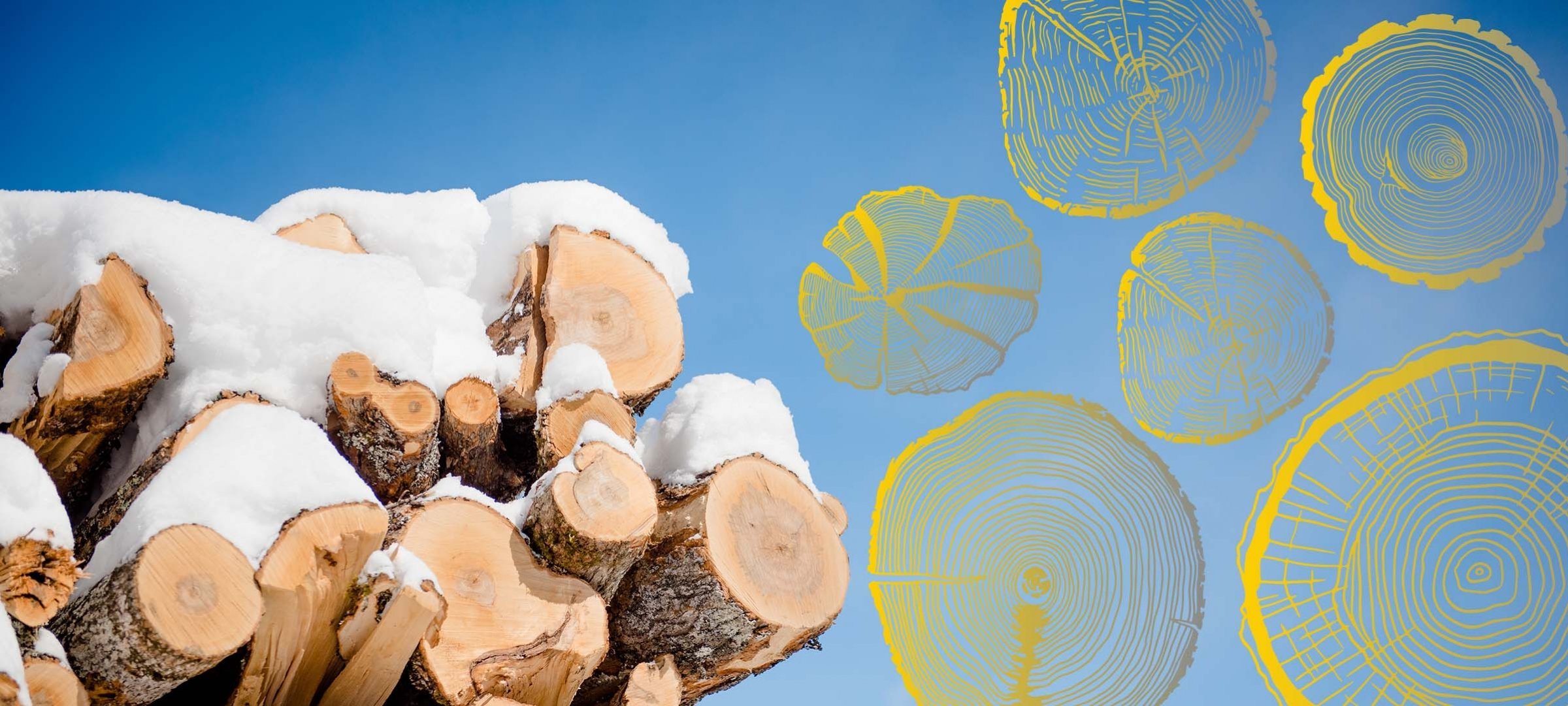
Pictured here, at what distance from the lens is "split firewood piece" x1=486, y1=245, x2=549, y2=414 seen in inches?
94.7

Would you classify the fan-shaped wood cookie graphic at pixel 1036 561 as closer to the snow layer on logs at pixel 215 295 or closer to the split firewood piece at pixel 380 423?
the split firewood piece at pixel 380 423

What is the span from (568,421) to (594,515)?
35 centimetres

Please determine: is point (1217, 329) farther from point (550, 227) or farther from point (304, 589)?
Answer: point (304, 589)

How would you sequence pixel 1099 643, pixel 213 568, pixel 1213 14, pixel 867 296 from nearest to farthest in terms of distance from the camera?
pixel 213 568 < pixel 1099 643 < pixel 1213 14 < pixel 867 296

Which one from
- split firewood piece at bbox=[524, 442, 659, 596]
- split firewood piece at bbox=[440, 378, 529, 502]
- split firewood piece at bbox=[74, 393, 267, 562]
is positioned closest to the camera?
Answer: split firewood piece at bbox=[74, 393, 267, 562]

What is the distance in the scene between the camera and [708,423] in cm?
230

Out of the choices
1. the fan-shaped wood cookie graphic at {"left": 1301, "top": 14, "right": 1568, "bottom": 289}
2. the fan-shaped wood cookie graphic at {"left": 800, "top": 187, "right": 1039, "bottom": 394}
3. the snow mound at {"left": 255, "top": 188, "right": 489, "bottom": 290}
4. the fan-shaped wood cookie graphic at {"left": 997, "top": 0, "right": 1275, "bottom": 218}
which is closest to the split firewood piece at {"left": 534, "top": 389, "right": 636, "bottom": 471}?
the snow mound at {"left": 255, "top": 188, "right": 489, "bottom": 290}

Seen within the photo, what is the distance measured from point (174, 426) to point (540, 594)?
2.60 ft

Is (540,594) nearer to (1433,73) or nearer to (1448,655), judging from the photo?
(1448,655)

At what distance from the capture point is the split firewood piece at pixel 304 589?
5.16ft

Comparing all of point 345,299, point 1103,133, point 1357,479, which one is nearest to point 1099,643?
point 1357,479

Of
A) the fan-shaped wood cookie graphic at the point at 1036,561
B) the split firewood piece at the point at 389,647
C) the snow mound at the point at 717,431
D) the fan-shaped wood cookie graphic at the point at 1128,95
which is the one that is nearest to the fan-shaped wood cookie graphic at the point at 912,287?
the fan-shaped wood cookie graphic at the point at 1128,95

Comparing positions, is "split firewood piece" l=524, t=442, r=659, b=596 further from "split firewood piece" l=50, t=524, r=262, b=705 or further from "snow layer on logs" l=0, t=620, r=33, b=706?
"snow layer on logs" l=0, t=620, r=33, b=706

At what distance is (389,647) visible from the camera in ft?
5.62
